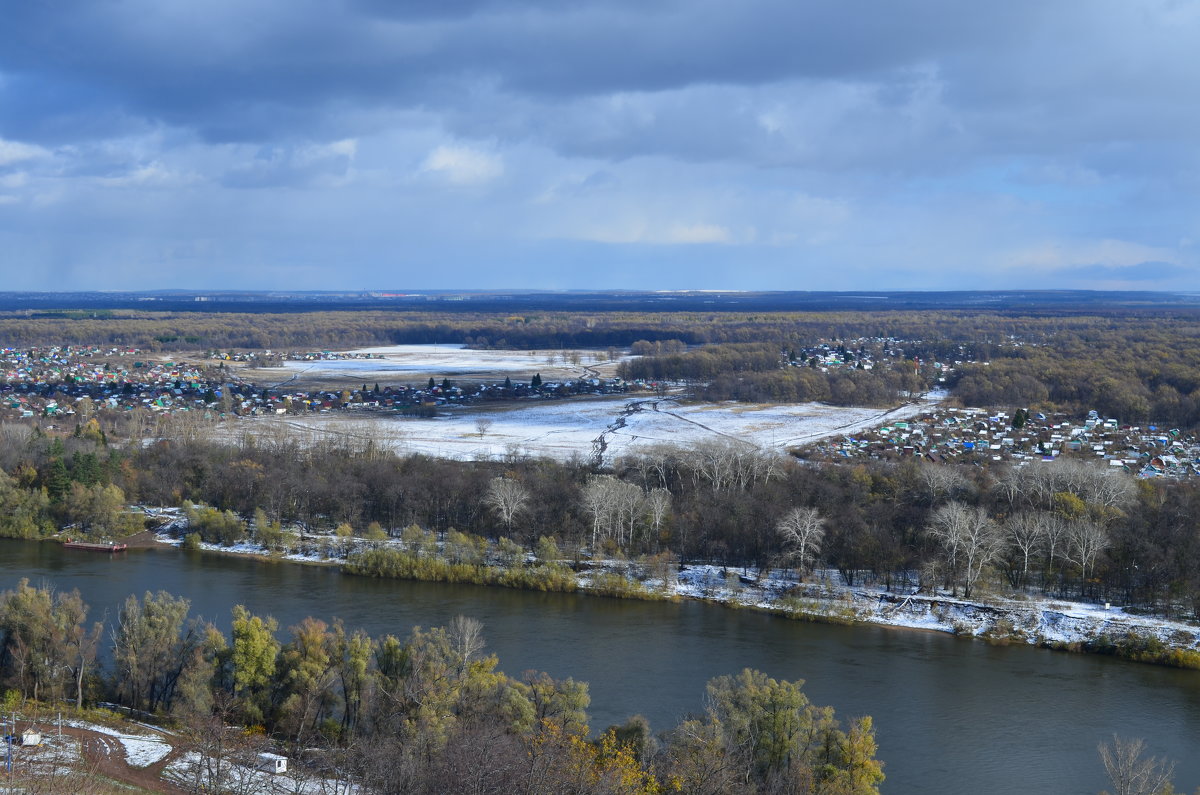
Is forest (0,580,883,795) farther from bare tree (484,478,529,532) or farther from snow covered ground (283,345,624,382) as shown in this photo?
snow covered ground (283,345,624,382)

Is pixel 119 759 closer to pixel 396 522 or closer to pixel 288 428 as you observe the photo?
pixel 396 522

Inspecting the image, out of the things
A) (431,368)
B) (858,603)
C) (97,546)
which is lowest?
(858,603)

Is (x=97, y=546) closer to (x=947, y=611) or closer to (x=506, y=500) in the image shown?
(x=506, y=500)

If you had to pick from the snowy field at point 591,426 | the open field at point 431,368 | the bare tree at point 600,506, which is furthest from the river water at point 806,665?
the open field at point 431,368

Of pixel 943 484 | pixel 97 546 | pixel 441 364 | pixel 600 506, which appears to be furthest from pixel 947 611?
pixel 441 364

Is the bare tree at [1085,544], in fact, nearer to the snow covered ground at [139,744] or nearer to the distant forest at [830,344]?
the snow covered ground at [139,744]

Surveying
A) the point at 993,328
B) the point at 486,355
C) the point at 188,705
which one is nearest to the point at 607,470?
the point at 188,705
